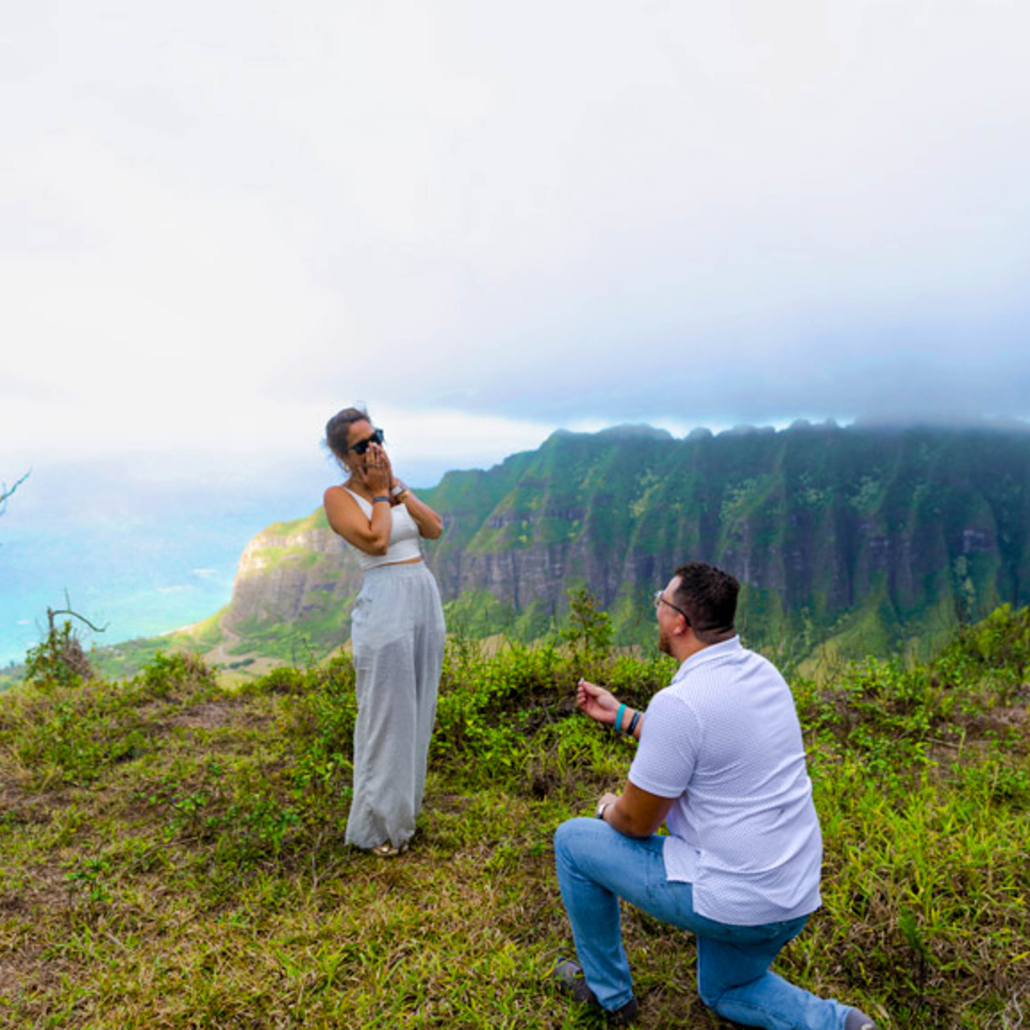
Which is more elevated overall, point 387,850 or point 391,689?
point 391,689

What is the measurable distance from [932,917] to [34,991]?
154 inches

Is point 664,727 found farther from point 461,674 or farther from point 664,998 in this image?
point 461,674

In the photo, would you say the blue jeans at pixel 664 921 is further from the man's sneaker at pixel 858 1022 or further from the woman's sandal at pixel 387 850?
the woman's sandal at pixel 387 850

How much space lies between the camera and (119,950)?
3.06 m

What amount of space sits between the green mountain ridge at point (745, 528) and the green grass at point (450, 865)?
71.7 meters

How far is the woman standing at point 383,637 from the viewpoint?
11.7 feet

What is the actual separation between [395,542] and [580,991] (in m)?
2.26

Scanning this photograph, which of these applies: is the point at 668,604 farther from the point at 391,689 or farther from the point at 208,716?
the point at 208,716

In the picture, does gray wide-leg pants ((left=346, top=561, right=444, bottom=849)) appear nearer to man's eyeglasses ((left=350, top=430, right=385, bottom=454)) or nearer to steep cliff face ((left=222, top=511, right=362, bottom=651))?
man's eyeglasses ((left=350, top=430, right=385, bottom=454))

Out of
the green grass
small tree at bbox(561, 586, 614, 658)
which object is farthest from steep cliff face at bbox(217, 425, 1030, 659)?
the green grass

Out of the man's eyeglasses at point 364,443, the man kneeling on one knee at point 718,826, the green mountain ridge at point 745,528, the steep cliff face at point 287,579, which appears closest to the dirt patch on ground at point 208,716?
the man's eyeglasses at point 364,443

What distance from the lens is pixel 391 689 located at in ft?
11.7

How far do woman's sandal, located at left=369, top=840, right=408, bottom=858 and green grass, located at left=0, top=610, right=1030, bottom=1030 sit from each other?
7 cm

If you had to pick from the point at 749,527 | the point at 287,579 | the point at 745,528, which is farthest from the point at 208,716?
the point at 287,579
